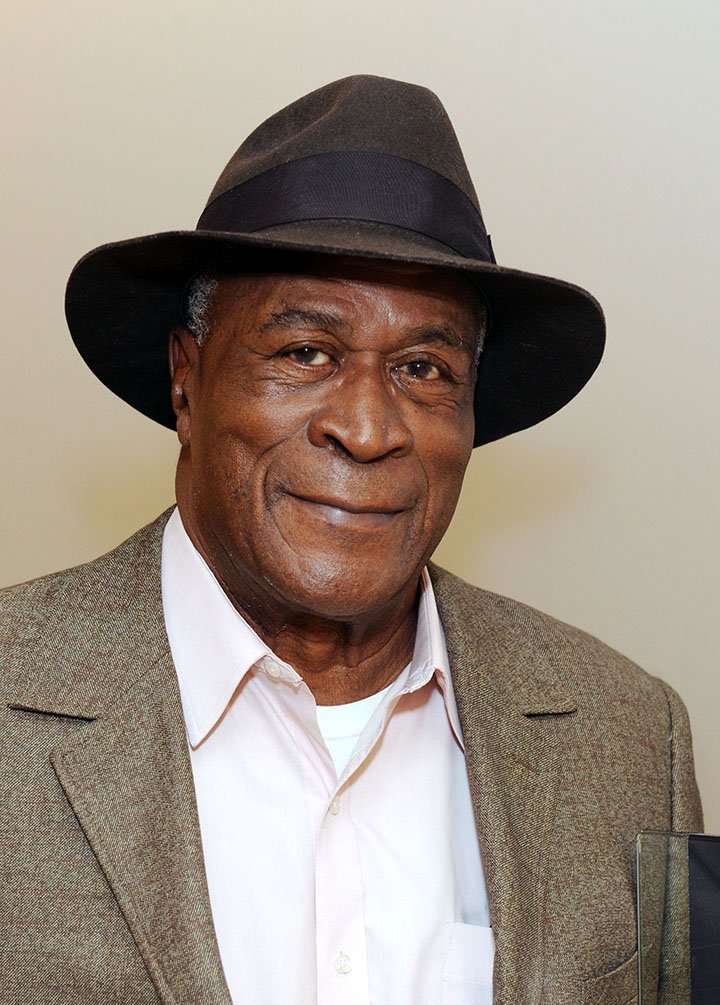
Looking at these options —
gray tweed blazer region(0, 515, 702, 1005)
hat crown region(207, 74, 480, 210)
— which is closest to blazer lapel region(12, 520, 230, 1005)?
gray tweed blazer region(0, 515, 702, 1005)

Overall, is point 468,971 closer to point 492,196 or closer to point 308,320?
point 308,320

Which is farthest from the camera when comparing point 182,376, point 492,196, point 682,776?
point 492,196

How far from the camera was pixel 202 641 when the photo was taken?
1840 mm

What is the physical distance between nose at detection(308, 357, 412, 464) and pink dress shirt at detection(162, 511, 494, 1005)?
0.30 metres

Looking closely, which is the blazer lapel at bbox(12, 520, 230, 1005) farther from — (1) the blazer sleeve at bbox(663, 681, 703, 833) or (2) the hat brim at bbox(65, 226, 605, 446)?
(1) the blazer sleeve at bbox(663, 681, 703, 833)

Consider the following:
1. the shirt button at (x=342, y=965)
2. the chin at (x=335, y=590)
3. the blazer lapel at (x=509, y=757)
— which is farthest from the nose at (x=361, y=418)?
the shirt button at (x=342, y=965)

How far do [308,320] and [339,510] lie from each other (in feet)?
0.82

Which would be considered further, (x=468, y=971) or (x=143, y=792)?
(x=468, y=971)

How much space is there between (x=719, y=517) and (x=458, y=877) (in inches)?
43.5

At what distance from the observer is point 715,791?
2.70m

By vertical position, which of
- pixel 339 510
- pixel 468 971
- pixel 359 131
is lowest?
pixel 468 971

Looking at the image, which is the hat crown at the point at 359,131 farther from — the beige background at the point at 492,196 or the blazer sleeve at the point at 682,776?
the blazer sleeve at the point at 682,776

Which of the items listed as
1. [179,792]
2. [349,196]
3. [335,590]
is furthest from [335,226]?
[179,792]

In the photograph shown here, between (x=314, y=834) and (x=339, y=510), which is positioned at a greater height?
Result: (x=339, y=510)
